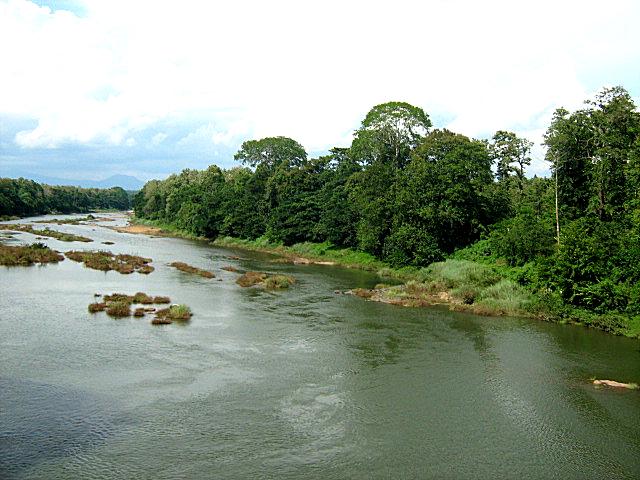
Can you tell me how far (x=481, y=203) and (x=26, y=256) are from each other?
49828mm

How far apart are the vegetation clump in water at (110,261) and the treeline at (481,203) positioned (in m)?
23.5

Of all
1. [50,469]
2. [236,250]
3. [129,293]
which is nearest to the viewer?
[50,469]

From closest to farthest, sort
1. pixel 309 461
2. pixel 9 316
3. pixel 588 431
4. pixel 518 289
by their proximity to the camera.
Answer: pixel 309 461 < pixel 588 431 < pixel 9 316 < pixel 518 289

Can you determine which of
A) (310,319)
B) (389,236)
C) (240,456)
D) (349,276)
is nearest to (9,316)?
(310,319)

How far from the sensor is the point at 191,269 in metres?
57.2

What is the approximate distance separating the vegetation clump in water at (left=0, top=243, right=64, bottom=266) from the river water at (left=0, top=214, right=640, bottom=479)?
66.1ft

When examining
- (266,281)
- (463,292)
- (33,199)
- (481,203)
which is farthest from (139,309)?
(33,199)

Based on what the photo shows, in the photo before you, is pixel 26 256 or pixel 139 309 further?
pixel 26 256

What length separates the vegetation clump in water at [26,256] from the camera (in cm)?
5756

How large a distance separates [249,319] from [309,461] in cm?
1924

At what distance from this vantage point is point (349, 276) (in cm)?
5791

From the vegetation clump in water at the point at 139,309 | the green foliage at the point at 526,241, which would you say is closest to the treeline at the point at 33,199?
the vegetation clump in water at the point at 139,309

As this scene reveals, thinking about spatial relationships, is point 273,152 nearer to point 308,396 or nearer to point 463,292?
point 463,292

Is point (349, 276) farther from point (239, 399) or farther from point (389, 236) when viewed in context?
point (239, 399)
